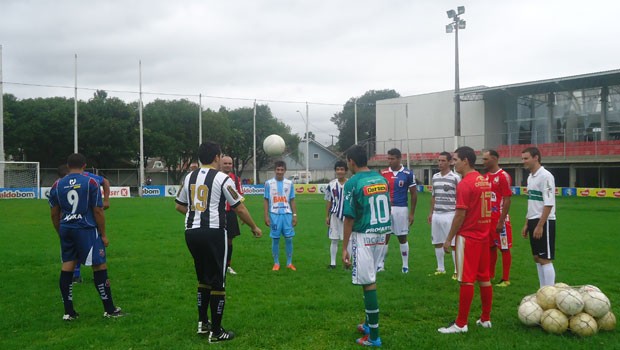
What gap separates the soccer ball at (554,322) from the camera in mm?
5980

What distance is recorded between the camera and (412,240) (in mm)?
14648

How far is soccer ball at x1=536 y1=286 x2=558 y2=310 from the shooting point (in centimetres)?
620

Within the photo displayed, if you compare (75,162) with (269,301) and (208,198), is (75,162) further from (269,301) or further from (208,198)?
(269,301)

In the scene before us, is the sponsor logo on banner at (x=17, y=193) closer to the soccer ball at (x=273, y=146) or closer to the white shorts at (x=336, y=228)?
the soccer ball at (x=273, y=146)

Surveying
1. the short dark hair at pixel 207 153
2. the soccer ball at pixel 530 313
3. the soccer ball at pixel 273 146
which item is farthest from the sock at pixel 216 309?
the soccer ball at pixel 273 146

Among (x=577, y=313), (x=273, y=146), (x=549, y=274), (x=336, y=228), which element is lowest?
(x=577, y=313)

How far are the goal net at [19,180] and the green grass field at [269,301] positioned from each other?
84.4 feet

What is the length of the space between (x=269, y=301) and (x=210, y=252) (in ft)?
6.87

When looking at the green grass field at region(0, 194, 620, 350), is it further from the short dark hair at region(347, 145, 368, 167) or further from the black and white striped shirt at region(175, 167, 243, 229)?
the short dark hair at region(347, 145, 368, 167)

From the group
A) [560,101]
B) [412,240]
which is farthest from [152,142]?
[412,240]

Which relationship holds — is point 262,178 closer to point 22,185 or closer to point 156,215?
point 22,185

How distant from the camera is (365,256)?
5.70 m

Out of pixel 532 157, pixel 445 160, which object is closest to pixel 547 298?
pixel 532 157

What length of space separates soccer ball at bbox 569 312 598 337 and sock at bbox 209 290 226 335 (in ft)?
14.1
